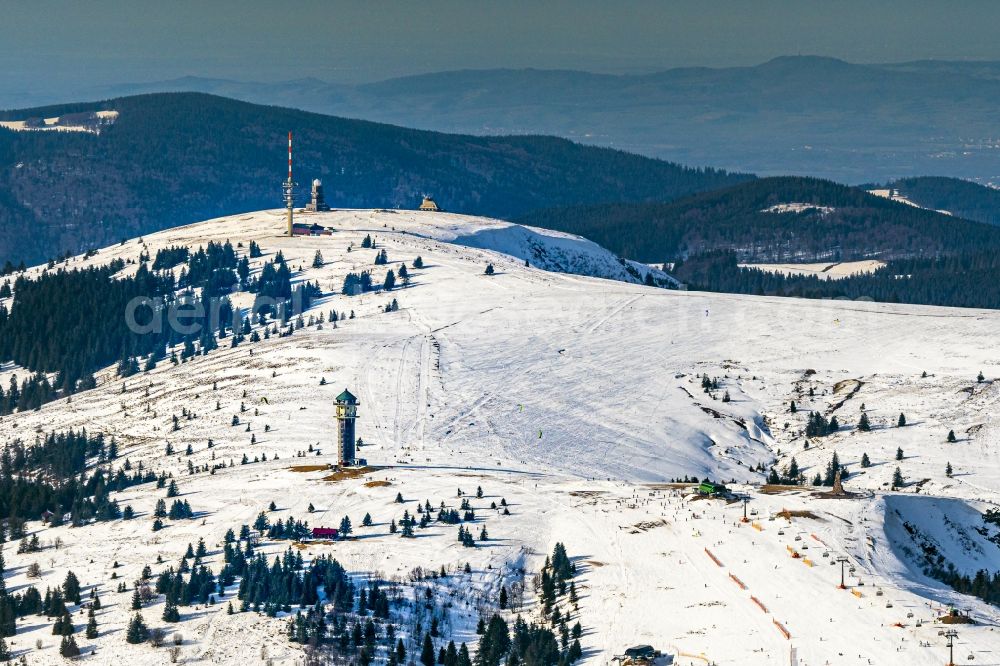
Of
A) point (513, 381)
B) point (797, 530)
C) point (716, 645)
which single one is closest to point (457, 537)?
point (797, 530)

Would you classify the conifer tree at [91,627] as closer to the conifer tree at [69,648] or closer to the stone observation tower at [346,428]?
the conifer tree at [69,648]

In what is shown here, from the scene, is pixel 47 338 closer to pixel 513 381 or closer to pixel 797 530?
pixel 513 381

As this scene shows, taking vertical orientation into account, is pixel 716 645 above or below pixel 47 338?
below

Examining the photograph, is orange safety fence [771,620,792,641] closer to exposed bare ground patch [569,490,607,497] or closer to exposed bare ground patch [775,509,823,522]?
exposed bare ground patch [775,509,823,522]

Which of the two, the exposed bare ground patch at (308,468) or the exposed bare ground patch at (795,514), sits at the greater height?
the exposed bare ground patch at (308,468)

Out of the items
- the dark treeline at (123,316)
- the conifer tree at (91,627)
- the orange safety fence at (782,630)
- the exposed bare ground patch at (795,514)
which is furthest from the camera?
the dark treeline at (123,316)

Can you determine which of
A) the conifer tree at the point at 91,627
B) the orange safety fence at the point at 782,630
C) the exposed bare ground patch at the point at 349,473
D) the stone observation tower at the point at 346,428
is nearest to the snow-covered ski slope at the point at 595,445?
the orange safety fence at the point at 782,630

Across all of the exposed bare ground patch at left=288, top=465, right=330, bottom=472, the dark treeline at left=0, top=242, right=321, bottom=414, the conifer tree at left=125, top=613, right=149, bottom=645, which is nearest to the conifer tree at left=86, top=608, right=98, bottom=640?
the conifer tree at left=125, top=613, right=149, bottom=645
